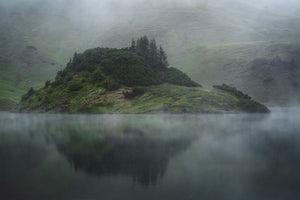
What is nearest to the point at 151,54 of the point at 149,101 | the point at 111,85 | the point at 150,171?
the point at 111,85

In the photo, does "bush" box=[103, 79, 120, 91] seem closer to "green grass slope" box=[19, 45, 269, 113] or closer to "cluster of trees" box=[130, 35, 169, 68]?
"green grass slope" box=[19, 45, 269, 113]

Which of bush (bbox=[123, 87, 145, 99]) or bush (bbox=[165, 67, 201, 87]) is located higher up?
bush (bbox=[165, 67, 201, 87])

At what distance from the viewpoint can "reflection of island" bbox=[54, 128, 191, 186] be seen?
851 inches

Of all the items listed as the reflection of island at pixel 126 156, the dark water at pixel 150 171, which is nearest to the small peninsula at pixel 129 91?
the reflection of island at pixel 126 156

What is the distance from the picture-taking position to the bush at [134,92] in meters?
119

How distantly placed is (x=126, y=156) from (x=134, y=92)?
309 ft

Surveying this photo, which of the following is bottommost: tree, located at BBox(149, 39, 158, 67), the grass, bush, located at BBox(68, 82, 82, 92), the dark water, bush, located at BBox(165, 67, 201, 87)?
the dark water

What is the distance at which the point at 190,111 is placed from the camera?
108 m

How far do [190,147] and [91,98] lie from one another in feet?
311

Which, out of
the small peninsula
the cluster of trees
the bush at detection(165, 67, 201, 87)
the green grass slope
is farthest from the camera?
the cluster of trees

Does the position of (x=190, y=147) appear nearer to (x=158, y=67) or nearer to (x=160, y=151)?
(x=160, y=151)

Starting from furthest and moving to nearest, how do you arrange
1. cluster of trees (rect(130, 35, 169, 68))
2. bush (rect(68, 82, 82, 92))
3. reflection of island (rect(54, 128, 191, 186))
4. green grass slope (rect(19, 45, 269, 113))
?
cluster of trees (rect(130, 35, 169, 68)) → bush (rect(68, 82, 82, 92)) → green grass slope (rect(19, 45, 269, 113)) → reflection of island (rect(54, 128, 191, 186))

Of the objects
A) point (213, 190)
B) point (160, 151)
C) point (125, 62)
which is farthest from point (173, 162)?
point (125, 62)

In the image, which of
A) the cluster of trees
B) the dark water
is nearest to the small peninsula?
the cluster of trees
